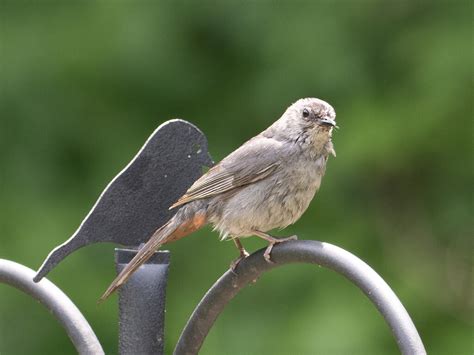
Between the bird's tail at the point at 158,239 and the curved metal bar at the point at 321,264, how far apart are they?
0.24 meters

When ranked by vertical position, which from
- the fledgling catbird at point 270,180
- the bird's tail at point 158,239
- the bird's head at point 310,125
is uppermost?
the bird's head at point 310,125

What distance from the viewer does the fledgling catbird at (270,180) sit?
3.88 meters

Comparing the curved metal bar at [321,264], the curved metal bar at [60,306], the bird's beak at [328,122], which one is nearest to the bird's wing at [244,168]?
the bird's beak at [328,122]

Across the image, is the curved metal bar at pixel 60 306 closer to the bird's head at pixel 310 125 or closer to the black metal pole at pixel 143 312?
the black metal pole at pixel 143 312

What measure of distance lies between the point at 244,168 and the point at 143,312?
1167 mm

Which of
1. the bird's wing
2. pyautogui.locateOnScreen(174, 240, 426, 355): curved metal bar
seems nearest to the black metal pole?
pyautogui.locateOnScreen(174, 240, 426, 355): curved metal bar

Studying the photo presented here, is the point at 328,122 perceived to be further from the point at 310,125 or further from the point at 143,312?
the point at 143,312

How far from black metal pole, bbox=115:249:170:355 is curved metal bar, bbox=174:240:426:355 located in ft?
0.47

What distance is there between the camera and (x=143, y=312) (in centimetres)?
304

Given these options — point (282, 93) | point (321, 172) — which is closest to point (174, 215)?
point (321, 172)

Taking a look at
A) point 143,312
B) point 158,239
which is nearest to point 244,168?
point 158,239

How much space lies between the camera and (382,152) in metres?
5.69

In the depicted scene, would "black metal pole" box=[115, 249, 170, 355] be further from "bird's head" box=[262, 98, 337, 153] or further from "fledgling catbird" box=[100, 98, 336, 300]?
"bird's head" box=[262, 98, 337, 153]

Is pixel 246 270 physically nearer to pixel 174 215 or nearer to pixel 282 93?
pixel 174 215
